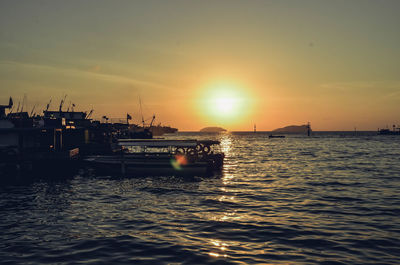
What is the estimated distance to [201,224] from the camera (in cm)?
1736

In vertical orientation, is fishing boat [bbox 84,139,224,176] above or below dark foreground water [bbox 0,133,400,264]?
above

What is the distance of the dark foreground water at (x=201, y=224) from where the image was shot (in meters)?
12.9

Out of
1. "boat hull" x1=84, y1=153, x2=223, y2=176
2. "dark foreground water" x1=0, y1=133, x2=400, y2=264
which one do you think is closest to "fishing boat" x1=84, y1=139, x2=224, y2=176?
"boat hull" x1=84, y1=153, x2=223, y2=176

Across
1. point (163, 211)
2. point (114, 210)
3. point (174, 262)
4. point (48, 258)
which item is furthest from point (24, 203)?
point (174, 262)

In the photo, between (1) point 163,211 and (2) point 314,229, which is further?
(1) point 163,211

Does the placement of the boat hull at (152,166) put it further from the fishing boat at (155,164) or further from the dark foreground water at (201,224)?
the dark foreground water at (201,224)

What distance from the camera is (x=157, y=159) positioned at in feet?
130

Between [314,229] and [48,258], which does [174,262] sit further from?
[314,229]

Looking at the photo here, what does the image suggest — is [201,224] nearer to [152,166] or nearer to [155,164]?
[155,164]

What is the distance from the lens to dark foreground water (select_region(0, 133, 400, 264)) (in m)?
12.9

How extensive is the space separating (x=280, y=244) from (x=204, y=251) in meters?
3.54

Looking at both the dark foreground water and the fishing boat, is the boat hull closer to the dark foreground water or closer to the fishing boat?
the fishing boat

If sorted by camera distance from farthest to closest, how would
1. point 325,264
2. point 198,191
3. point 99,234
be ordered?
1. point 198,191
2. point 99,234
3. point 325,264

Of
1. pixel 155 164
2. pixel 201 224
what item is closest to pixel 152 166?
pixel 155 164
